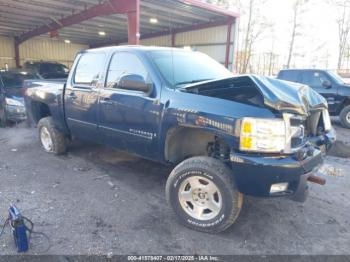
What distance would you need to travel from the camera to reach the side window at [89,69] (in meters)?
4.32

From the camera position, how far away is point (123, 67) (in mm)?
3973

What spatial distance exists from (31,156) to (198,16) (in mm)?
11409

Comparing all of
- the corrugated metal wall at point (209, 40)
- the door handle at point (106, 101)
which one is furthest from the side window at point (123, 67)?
the corrugated metal wall at point (209, 40)

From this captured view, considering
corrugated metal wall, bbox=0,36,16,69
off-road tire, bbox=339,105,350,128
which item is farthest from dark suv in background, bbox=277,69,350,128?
corrugated metal wall, bbox=0,36,16,69

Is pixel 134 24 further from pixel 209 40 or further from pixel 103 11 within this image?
pixel 209 40

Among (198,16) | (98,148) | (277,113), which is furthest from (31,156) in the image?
(198,16)

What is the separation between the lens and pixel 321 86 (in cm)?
925

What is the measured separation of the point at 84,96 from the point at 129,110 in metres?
1.06

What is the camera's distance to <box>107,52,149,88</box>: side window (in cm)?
375

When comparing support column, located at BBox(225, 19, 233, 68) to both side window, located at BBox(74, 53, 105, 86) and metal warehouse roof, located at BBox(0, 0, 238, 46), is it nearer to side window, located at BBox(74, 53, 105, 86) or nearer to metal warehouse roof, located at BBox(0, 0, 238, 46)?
metal warehouse roof, located at BBox(0, 0, 238, 46)

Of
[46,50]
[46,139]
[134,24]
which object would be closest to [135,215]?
[46,139]

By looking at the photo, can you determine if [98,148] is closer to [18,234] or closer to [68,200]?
[68,200]

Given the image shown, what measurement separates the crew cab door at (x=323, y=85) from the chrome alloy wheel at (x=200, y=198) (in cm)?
771

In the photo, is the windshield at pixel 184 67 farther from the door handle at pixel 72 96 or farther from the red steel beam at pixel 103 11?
the red steel beam at pixel 103 11
